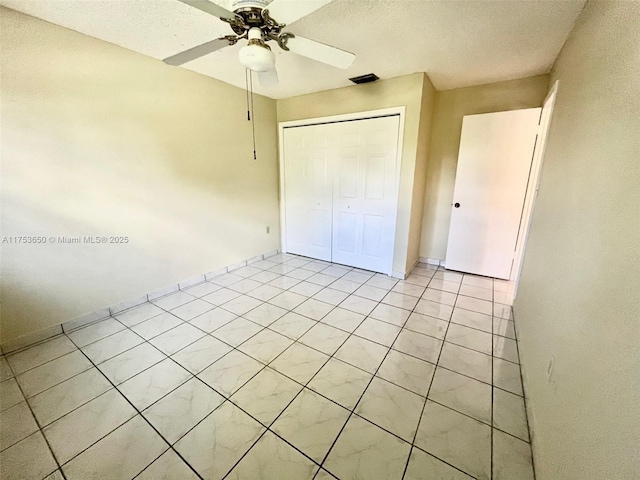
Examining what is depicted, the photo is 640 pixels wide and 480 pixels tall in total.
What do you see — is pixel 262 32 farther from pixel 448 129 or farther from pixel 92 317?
pixel 448 129

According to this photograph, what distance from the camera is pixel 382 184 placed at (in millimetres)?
3141

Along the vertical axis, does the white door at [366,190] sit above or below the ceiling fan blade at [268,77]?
below

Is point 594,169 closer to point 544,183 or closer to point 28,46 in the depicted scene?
point 544,183

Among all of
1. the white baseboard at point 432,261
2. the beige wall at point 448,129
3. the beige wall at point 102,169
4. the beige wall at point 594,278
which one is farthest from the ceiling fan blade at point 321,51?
the white baseboard at point 432,261

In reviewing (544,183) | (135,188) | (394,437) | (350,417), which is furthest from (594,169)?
(135,188)

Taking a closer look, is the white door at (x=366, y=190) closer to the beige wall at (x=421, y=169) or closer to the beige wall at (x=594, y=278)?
the beige wall at (x=421, y=169)

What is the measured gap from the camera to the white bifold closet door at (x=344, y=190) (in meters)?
3.10

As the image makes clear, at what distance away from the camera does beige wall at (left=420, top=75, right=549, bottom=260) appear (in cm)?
284

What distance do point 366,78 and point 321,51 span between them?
5.07 feet

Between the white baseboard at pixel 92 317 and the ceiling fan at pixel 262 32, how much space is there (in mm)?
2177

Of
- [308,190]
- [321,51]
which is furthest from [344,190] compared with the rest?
[321,51]

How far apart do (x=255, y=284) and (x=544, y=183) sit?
2.97 metres

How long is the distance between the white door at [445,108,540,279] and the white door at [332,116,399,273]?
0.89m

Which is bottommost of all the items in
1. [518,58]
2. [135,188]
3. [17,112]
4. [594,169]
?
[135,188]
